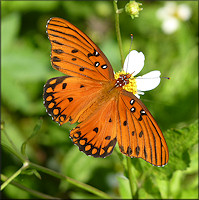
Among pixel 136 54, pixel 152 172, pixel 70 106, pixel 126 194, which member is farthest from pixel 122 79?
pixel 126 194

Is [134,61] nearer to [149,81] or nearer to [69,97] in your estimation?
[149,81]

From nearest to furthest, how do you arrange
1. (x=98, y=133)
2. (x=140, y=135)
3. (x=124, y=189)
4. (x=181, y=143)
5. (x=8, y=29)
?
(x=140, y=135) → (x=98, y=133) → (x=181, y=143) → (x=124, y=189) → (x=8, y=29)

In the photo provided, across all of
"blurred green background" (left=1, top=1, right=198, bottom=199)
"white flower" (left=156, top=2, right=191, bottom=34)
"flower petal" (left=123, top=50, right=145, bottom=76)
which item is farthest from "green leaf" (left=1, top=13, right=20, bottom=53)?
"flower petal" (left=123, top=50, right=145, bottom=76)

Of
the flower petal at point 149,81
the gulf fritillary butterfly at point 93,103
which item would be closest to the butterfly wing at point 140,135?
the gulf fritillary butterfly at point 93,103

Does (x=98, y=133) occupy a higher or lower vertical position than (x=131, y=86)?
lower

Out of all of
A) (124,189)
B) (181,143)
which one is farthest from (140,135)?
(124,189)

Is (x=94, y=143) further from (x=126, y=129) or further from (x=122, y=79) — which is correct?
(x=122, y=79)

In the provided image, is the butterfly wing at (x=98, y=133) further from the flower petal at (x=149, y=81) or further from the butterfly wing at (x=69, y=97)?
the flower petal at (x=149, y=81)
